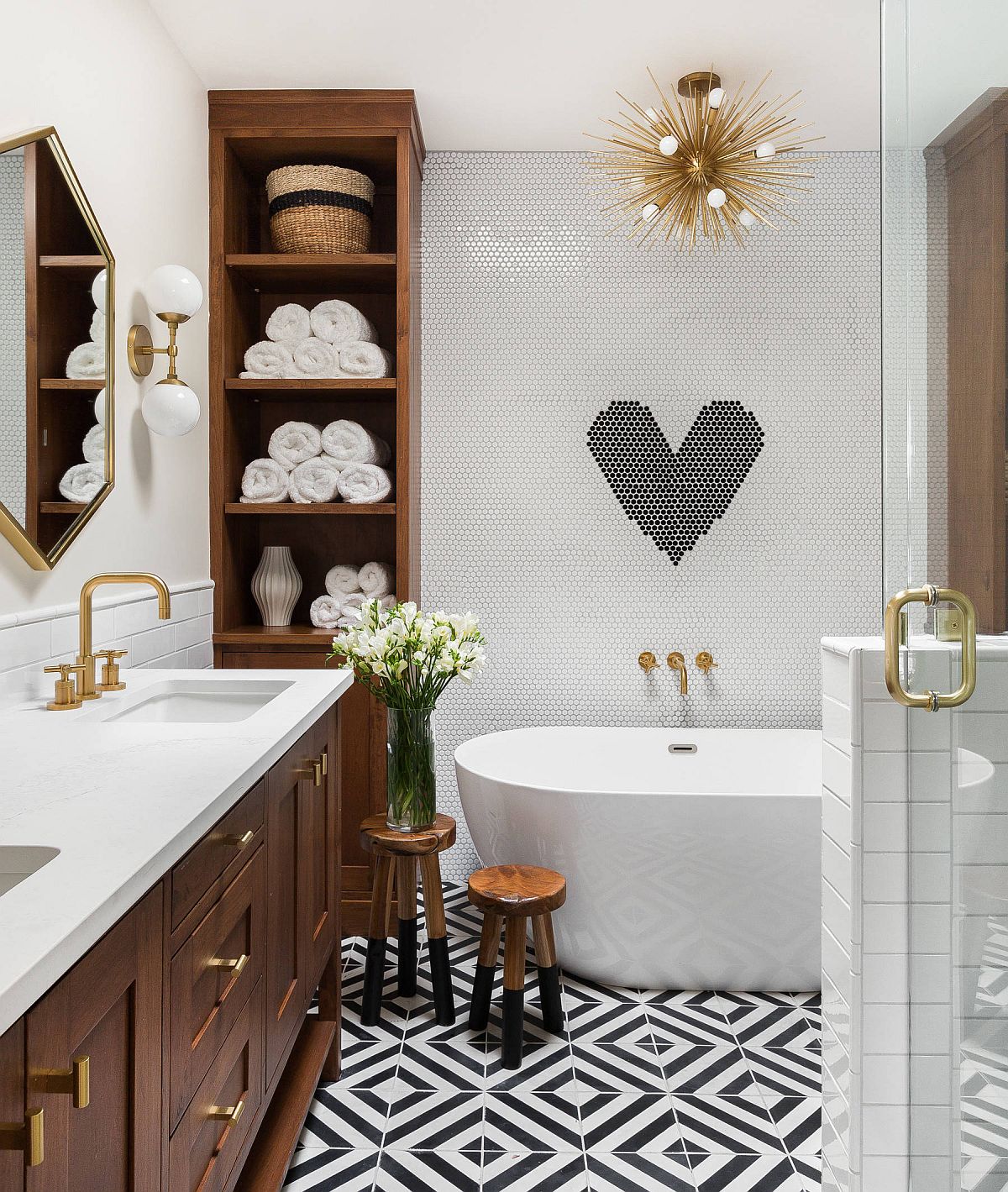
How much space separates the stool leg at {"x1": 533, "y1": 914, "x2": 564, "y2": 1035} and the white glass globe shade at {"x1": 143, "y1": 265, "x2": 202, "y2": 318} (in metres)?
1.71

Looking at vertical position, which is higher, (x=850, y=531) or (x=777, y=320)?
(x=777, y=320)

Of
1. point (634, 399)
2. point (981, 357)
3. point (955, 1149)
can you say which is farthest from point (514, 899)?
point (634, 399)

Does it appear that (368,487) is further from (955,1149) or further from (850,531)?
(955,1149)

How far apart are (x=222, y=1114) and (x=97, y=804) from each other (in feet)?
1.74

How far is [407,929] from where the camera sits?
2523mm

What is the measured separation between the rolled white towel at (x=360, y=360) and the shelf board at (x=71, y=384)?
3.19ft

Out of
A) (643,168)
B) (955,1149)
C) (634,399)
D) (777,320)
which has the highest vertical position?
(643,168)

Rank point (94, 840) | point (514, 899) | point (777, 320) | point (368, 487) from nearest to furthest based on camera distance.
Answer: point (94, 840) → point (514, 899) → point (368, 487) → point (777, 320)

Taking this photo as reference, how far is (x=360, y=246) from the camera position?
3049mm

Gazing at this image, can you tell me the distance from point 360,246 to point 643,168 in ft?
3.12

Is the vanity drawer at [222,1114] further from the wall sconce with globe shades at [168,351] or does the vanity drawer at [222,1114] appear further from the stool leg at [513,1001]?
the wall sconce with globe shades at [168,351]

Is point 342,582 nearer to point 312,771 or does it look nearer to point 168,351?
point 168,351

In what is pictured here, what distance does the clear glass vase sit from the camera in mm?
2320

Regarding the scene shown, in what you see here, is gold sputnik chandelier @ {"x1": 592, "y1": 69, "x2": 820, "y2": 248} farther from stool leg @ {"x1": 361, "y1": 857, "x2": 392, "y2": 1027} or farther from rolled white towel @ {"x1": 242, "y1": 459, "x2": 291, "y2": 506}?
stool leg @ {"x1": 361, "y1": 857, "x2": 392, "y2": 1027}
